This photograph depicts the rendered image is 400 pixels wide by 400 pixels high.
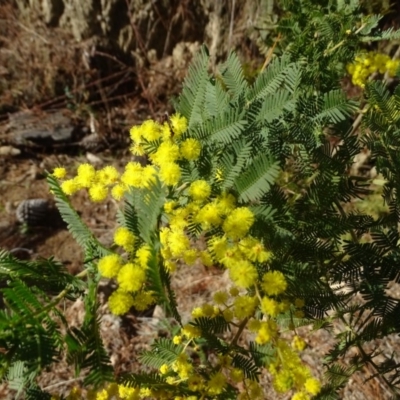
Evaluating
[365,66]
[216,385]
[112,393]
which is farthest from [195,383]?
[365,66]

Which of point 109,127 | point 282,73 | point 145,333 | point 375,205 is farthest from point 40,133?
point 282,73

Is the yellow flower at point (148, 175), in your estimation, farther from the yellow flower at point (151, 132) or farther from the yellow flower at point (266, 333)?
the yellow flower at point (266, 333)

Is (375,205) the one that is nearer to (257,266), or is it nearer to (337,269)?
(337,269)

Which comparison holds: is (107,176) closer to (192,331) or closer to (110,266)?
(110,266)

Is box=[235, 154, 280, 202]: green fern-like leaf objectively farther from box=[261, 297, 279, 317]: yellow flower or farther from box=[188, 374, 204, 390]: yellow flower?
box=[188, 374, 204, 390]: yellow flower

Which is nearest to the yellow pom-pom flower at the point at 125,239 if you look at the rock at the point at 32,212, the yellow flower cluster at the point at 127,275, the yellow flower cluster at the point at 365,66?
the yellow flower cluster at the point at 127,275

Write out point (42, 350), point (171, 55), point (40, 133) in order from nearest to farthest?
1. point (42, 350)
2. point (40, 133)
3. point (171, 55)

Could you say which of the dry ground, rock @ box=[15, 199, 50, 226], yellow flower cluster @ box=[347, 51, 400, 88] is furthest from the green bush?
rock @ box=[15, 199, 50, 226]
